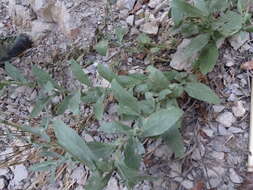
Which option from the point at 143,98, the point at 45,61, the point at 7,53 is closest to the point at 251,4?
the point at 143,98

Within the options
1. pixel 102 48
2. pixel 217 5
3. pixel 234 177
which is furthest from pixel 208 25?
pixel 234 177

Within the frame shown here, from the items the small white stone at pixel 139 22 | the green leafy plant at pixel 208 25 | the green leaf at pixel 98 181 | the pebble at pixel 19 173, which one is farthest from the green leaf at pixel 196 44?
the pebble at pixel 19 173

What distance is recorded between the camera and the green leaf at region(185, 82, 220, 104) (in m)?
0.99

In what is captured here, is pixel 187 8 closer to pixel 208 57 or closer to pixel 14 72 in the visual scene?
pixel 208 57

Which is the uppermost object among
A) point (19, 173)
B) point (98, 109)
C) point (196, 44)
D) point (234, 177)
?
point (196, 44)

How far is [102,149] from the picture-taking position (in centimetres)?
85

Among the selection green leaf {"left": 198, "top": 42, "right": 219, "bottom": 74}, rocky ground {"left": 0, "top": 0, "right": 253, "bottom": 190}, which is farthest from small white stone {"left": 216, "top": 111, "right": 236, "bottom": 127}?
green leaf {"left": 198, "top": 42, "right": 219, "bottom": 74}

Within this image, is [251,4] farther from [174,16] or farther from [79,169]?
[79,169]

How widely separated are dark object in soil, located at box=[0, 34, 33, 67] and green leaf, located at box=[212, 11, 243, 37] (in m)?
0.65

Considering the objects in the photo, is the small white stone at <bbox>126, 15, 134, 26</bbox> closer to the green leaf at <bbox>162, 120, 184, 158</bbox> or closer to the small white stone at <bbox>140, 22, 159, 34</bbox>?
the small white stone at <bbox>140, 22, 159, 34</bbox>

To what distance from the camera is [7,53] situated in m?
1.34

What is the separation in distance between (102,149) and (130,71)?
38 centimetres

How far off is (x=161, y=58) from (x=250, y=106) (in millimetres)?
292

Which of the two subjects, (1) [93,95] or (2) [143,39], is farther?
(2) [143,39]
